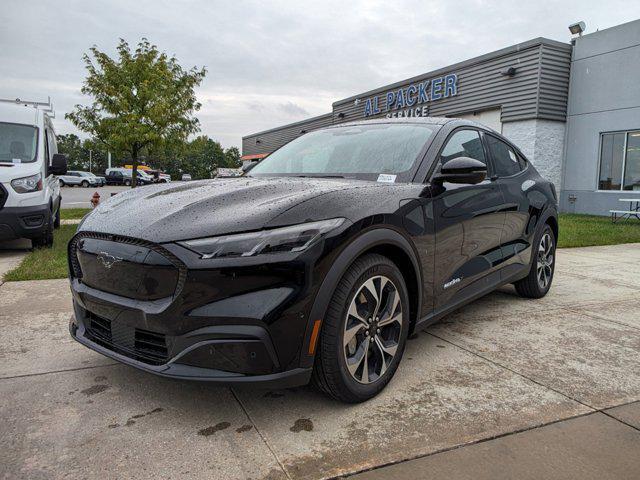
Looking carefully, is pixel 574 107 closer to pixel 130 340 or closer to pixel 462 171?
pixel 462 171

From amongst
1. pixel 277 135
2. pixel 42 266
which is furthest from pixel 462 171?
pixel 277 135

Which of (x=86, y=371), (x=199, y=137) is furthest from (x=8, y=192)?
(x=199, y=137)

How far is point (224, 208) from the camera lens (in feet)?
7.57

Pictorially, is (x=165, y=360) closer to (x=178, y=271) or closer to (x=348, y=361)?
(x=178, y=271)

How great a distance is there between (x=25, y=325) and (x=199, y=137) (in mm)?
13655

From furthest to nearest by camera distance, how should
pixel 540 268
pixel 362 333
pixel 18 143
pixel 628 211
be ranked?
pixel 628 211, pixel 18 143, pixel 540 268, pixel 362 333

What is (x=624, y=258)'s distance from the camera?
24.5ft

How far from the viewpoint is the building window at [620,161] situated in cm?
1402

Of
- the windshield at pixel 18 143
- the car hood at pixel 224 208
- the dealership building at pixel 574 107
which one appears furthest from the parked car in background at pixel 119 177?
the car hood at pixel 224 208

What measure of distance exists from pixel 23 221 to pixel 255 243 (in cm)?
597

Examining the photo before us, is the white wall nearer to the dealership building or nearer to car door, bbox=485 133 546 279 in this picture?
the dealership building

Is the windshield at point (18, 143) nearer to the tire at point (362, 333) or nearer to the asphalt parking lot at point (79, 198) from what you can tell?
the tire at point (362, 333)

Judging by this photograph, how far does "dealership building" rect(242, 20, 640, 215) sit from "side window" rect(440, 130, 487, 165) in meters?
10.5

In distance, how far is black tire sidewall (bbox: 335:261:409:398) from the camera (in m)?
2.29
